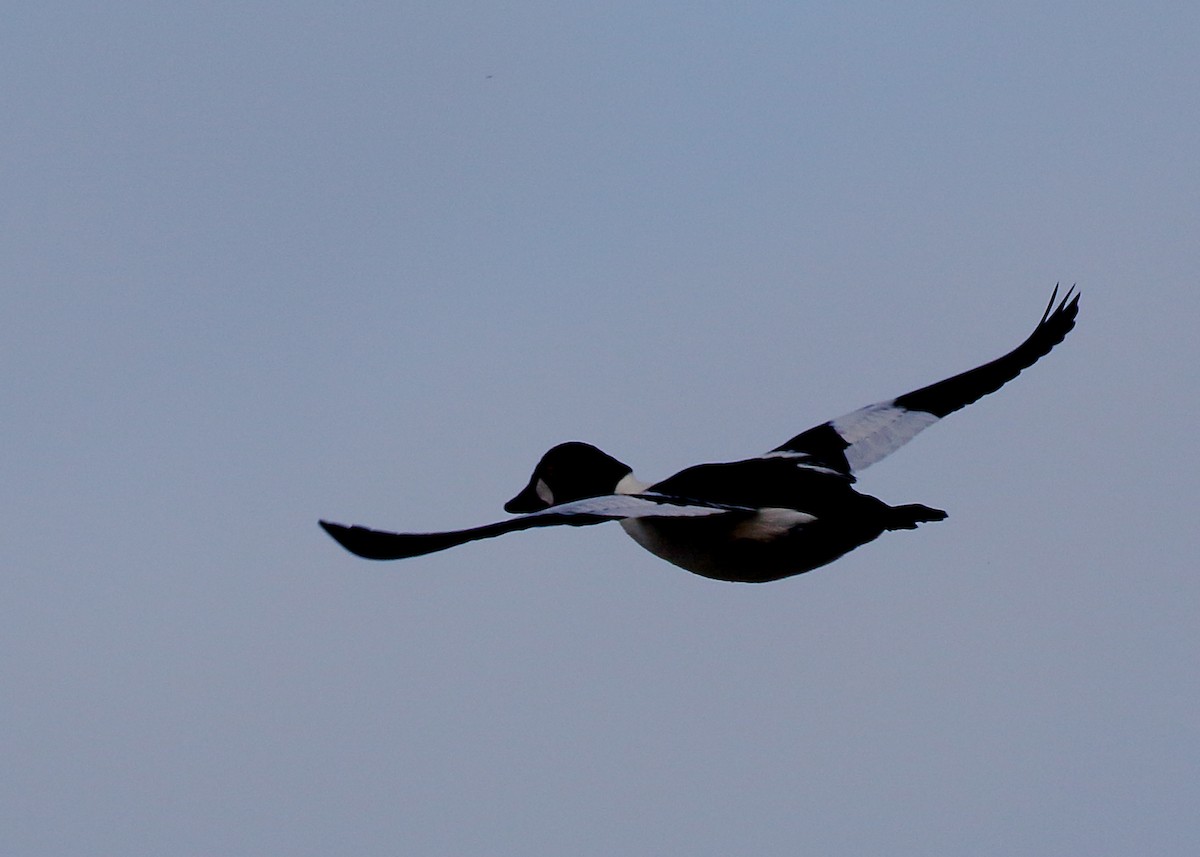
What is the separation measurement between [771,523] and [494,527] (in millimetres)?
1834

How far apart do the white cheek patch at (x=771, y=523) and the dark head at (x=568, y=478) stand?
1.21 meters

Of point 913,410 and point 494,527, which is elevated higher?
point 913,410

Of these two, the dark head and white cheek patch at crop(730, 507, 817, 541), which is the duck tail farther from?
the dark head

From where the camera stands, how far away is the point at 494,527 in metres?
6.38

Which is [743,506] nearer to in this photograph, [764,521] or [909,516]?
[764,521]

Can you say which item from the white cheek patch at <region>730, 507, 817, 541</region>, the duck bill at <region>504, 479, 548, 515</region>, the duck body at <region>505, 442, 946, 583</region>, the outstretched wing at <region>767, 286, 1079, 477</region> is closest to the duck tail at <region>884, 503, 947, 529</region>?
the duck body at <region>505, 442, 946, 583</region>

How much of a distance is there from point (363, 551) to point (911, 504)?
8.65ft

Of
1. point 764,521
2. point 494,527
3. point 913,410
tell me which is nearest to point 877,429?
point 913,410

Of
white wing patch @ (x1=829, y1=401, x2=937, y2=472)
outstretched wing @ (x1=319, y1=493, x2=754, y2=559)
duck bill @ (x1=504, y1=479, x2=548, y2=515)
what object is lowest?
outstretched wing @ (x1=319, y1=493, x2=754, y2=559)

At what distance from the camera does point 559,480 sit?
29.3 ft

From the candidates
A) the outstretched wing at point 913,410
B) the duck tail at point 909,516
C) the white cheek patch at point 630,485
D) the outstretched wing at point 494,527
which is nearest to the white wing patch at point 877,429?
the outstretched wing at point 913,410

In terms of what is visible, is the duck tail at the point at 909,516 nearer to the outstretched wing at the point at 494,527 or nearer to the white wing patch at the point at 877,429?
the outstretched wing at the point at 494,527

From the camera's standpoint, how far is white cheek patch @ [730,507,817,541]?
7723 mm

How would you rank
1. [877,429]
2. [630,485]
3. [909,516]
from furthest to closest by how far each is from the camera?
→ [877,429], [630,485], [909,516]
